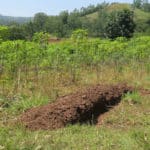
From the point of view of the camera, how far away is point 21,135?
5.61m

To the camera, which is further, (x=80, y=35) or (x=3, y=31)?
(x=80, y=35)

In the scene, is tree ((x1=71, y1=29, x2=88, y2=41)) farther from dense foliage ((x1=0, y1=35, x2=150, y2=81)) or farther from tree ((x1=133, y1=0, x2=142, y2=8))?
tree ((x1=133, y1=0, x2=142, y2=8))

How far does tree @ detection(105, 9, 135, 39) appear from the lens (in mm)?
38472

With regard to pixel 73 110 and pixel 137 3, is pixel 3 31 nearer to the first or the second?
pixel 73 110

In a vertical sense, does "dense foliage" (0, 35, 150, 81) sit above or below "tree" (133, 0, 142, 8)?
above

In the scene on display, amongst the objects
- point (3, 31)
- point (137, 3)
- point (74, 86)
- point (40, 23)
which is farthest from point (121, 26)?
point (137, 3)

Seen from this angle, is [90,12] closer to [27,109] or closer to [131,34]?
[131,34]

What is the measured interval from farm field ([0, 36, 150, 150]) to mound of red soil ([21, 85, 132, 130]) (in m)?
0.15

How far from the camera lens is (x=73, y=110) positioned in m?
6.97

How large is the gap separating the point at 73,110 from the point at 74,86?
13.9 ft

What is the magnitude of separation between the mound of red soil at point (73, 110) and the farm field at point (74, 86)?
0.15m

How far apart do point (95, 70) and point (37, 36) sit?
8.35 feet

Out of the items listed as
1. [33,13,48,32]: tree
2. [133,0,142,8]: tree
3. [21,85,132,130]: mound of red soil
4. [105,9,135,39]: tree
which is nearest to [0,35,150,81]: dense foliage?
[21,85,132,130]: mound of red soil

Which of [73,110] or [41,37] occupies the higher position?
[41,37]
